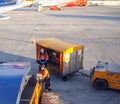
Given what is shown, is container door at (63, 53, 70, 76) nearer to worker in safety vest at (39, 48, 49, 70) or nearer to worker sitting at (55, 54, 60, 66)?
worker sitting at (55, 54, 60, 66)

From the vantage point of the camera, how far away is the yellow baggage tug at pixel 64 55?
1284 centimetres

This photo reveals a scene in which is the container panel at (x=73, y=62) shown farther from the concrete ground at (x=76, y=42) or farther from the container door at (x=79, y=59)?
the concrete ground at (x=76, y=42)

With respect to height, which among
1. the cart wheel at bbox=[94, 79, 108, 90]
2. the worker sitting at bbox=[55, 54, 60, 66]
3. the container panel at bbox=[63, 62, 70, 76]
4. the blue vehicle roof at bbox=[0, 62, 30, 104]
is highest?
the blue vehicle roof at bbox=[0, 62, 30, 104]

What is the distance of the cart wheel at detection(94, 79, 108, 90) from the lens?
11.9m

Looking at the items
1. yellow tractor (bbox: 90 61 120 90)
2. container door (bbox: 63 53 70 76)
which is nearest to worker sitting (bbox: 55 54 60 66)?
container door (bbox: 63 53 70 76)

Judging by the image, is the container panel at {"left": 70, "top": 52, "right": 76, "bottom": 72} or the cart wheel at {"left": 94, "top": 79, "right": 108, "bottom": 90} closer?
the cart wheel at {"left": 94, "top": 79, "right": 108, "bottom": 90}

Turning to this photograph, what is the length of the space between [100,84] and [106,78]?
1.29ft

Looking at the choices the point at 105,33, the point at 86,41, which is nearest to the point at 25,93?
the point at 86,41

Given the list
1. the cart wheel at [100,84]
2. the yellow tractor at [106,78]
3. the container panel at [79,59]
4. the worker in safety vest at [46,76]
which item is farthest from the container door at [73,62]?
the worker in safety vest at [46,76]

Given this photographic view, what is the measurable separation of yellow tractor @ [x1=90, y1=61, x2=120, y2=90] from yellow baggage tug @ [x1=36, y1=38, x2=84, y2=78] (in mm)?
1549

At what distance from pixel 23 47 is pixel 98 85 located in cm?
922

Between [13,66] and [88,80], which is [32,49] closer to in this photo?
[88,80]

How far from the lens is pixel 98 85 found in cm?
1203

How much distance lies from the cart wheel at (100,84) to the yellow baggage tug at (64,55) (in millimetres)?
1712
